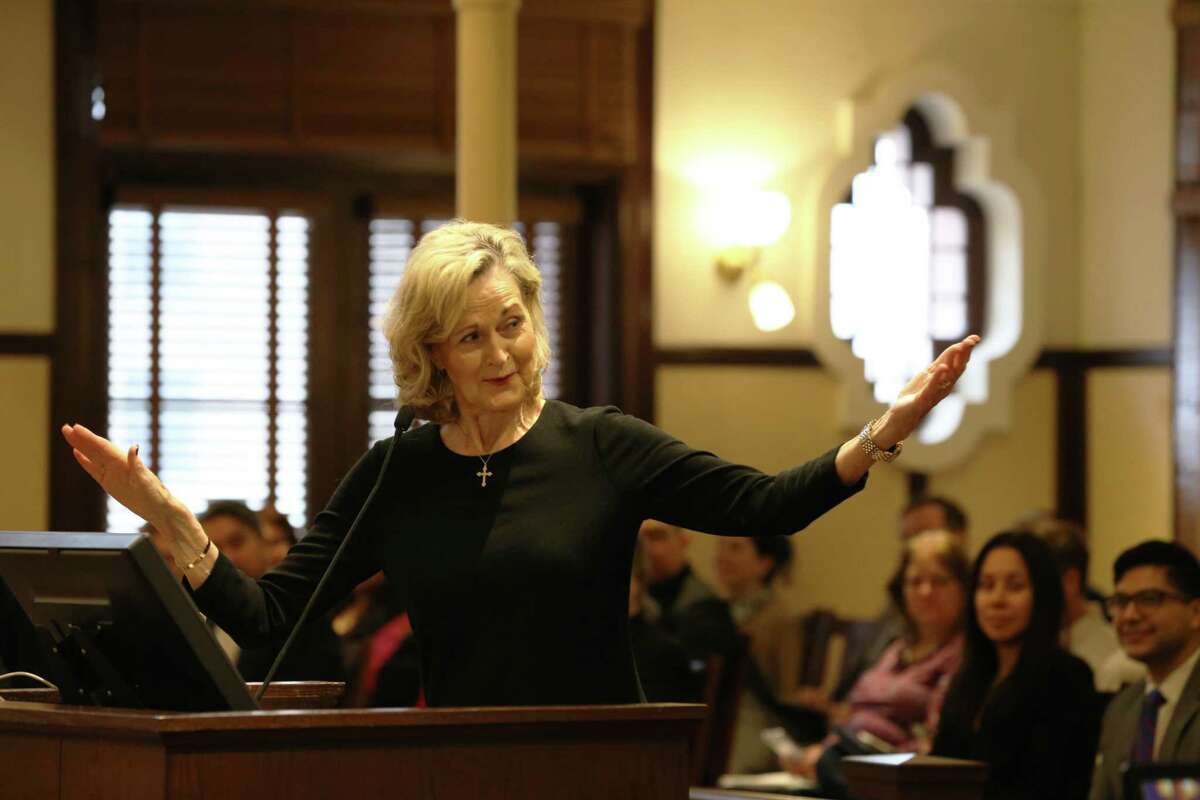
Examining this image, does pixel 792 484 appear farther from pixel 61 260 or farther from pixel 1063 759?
pixel 61 260

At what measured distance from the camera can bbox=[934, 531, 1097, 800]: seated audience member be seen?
14.4ft

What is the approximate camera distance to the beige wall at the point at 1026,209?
28.2 feet

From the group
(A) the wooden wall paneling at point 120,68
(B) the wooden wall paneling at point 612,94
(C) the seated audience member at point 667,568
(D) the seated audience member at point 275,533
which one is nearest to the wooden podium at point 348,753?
(D) the seated audience member at point 275,533

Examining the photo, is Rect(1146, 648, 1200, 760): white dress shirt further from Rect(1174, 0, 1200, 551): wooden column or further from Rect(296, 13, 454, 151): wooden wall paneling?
Rect(296, 13, 454, 151): wooden wall paneling

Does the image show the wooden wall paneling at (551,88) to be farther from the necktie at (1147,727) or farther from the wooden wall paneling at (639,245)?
the necktie at (1147,727)

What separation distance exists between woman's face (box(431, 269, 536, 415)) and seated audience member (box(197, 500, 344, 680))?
81.8 inches

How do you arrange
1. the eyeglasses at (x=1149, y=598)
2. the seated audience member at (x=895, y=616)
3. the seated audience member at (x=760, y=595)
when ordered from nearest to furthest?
the eyeglasses at (x=1149, y=598) → the seated audience member at (x=895, y=616) → the seated audience member at (x=760, y=595)

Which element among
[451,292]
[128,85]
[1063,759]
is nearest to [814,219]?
[128,85]

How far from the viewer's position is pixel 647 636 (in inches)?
227

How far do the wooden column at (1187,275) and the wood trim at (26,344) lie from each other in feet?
14.9

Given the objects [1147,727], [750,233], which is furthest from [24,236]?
[1147,727]

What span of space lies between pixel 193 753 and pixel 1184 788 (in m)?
1.28

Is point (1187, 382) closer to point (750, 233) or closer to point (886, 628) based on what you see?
point (750, 233)

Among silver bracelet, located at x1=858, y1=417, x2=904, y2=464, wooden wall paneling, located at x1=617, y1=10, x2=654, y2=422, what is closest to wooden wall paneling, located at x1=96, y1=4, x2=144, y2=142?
wooden wall paneling, located at x1=617, y1=10, x2=654, y2=422
